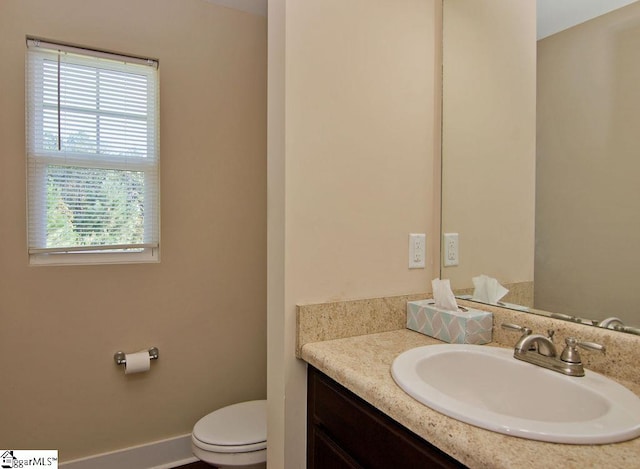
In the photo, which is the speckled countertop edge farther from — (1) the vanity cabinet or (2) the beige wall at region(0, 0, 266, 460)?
(2) the beige wall at region(0, 0, 266, 460)

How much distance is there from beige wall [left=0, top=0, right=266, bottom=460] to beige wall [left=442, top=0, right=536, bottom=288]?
122 cm

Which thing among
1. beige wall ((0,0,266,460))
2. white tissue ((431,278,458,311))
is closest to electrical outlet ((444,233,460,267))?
white tissue ((431,278,458,311))

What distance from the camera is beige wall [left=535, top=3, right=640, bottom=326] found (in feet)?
3.00

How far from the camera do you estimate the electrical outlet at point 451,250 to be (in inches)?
53.2

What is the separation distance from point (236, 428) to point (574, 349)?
1393mm

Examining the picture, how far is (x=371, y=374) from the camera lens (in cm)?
88

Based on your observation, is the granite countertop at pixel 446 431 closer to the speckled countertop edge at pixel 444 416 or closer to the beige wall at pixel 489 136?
the speckled countertop edge at pixel 444 416

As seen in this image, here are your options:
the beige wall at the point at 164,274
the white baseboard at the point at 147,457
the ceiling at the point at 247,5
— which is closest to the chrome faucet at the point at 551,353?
the beige wall at the point at 164,274

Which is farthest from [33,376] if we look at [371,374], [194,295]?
[371,374]

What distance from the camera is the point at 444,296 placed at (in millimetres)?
1212

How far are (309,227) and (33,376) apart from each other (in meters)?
1.60

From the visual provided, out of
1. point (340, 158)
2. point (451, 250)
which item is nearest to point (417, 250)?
point (451, 250)

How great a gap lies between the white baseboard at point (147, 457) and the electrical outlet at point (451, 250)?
5.60 ft

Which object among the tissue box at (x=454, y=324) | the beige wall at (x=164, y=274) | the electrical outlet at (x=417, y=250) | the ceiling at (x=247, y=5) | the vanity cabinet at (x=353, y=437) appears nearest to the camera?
the vanity cabinet at (x=353, y=437)
